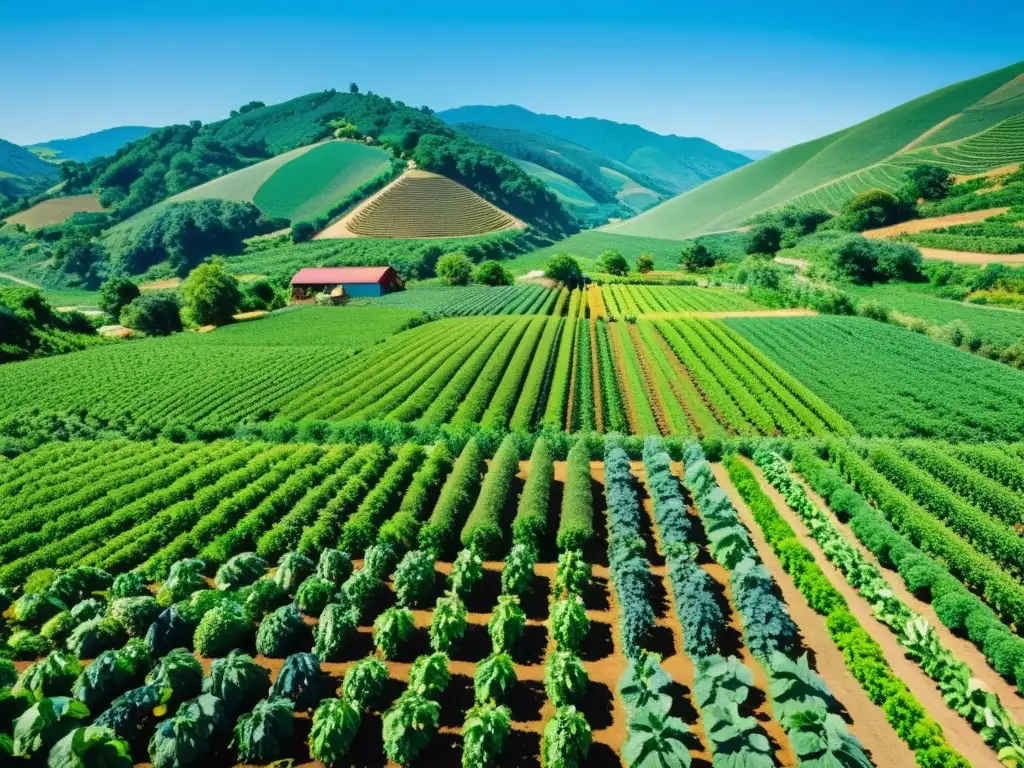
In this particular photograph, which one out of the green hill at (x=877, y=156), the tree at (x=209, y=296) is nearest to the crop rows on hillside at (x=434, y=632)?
the tree at (x=209, y=296)

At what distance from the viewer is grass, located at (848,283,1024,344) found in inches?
1965

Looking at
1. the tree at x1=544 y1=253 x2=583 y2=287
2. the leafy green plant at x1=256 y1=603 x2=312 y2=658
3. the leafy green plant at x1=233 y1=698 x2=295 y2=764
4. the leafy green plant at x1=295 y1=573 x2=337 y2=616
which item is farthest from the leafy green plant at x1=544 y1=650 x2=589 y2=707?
the tree at x1=544 y1=253 x2=583 y2=287

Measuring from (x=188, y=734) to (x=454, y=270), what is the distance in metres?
90.5

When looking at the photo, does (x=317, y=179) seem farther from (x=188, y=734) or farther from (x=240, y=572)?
(x=188, y=734)

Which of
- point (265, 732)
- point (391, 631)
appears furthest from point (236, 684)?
point (391, 631)

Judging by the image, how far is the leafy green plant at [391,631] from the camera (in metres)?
17.5

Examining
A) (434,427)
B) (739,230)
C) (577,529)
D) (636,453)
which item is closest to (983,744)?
(577,529)

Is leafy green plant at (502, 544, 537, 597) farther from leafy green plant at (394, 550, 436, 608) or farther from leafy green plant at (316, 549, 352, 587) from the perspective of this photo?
leafy green plant at (316, 549, 352, 587)

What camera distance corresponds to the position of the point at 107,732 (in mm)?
13289

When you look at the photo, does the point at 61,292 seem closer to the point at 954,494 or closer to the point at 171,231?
the point at 171,231

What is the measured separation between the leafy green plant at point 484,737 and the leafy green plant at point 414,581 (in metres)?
6.45

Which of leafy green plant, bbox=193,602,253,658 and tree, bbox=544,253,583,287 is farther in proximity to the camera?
tree, bbox=544,253,583,287

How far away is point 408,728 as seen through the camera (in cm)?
1383

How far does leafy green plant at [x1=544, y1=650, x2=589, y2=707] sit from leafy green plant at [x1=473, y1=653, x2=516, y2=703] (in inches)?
45.5
